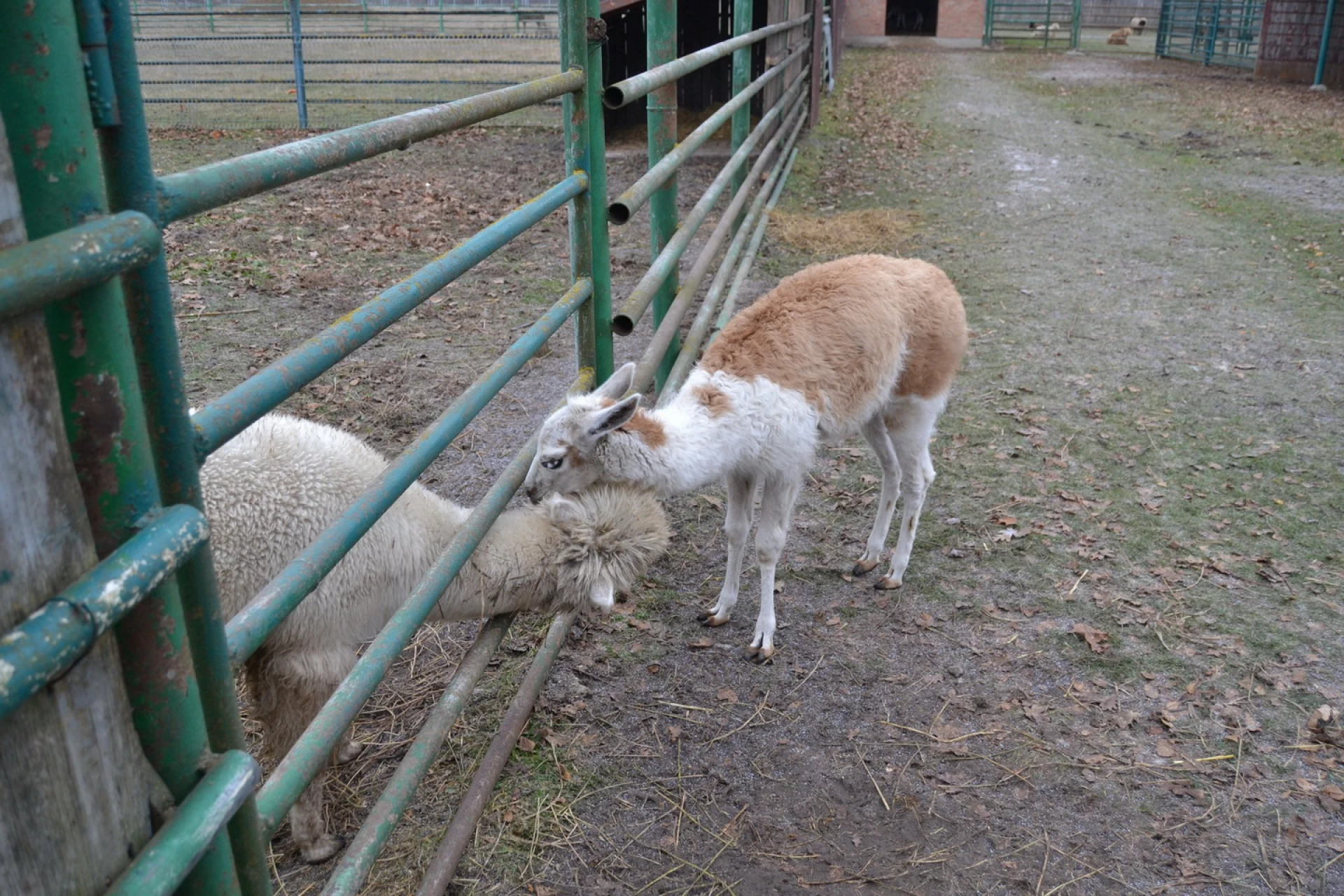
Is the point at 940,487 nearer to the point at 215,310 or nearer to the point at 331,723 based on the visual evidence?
the point at 331,723

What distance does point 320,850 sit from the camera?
2.81 m

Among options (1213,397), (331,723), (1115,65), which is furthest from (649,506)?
(1115,65)

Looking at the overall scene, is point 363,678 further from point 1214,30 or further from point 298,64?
point 1214,30

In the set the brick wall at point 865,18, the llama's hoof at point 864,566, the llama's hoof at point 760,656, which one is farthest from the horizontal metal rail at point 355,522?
the brick wall at point 865,18

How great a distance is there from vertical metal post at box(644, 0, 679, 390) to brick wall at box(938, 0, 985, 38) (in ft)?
88.2

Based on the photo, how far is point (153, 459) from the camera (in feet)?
3.82

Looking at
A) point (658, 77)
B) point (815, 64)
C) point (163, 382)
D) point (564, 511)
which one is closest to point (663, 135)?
point (658, 77)

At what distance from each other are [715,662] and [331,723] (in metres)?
2.11

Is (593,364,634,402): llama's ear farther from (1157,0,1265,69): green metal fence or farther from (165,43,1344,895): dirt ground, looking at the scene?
(1157,0,1265,69): green metal fence

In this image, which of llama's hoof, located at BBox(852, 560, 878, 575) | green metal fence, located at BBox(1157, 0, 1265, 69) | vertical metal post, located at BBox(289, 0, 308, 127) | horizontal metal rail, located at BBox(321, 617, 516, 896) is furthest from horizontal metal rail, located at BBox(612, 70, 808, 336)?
green metal fence, located at BBox(1157, 0, 1265, 69)

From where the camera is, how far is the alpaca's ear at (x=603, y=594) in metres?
2.90

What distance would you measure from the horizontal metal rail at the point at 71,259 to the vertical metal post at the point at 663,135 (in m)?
3.81

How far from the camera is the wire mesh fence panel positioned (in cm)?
1448

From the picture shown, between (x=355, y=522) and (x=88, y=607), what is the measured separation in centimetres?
87
